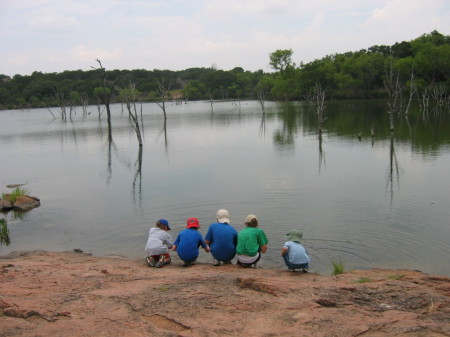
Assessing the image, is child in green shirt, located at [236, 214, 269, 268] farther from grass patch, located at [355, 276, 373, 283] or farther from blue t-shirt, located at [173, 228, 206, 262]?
grass patch, located at [355, 276, 373, 283]

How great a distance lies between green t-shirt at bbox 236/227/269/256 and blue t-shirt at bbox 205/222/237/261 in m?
0.33

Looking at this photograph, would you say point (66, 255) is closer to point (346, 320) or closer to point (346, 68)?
point (346, 320)

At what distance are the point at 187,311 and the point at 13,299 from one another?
2559 mm

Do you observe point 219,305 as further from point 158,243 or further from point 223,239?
point 158,243

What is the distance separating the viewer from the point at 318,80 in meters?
86.8

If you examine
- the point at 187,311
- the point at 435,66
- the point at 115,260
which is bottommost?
the point at 115,260

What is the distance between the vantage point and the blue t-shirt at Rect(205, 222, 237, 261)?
916cm

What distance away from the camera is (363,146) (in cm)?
2742

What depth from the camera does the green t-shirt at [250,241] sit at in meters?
8.82

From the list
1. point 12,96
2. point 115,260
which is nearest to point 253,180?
point 115,260

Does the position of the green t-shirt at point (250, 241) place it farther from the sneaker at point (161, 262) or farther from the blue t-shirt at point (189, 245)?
the sneaker at point (161, 262)

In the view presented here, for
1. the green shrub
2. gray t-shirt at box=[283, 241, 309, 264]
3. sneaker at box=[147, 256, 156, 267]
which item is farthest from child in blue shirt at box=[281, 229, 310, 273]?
the green shrub

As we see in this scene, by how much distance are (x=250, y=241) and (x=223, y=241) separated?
→ 0.64 metres

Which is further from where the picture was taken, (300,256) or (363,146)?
(363,146)
